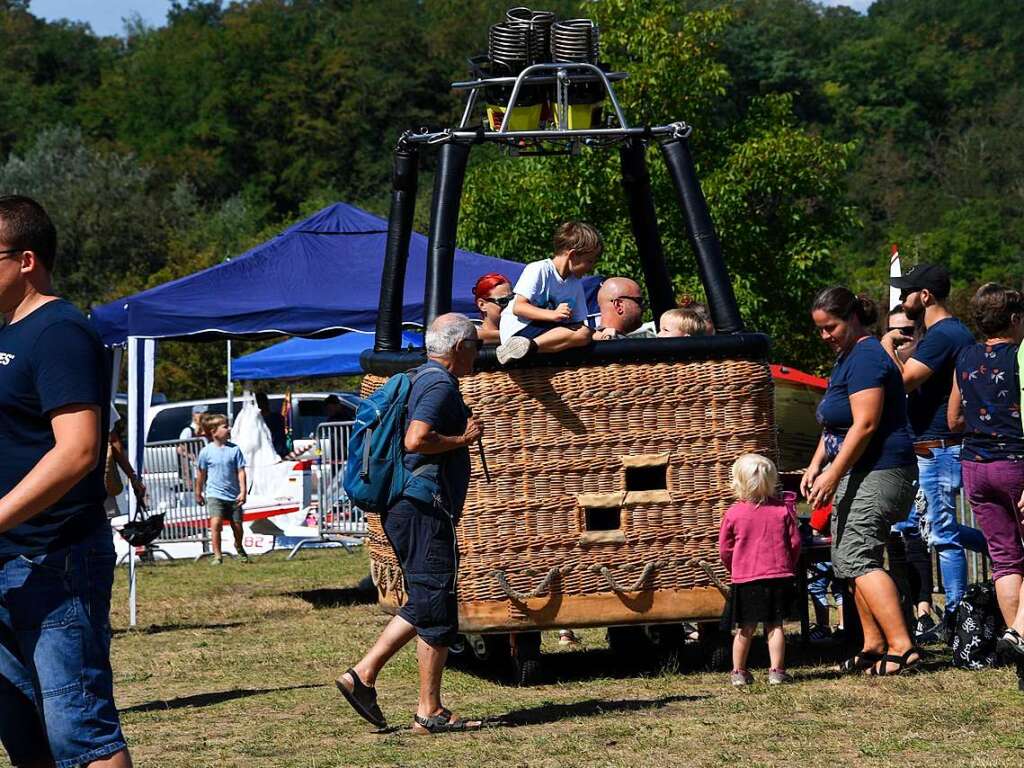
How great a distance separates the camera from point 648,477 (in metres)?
8.20

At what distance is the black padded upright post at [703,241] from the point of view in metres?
8.37

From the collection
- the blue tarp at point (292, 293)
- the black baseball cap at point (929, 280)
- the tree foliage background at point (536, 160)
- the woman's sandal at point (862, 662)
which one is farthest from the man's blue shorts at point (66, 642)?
the tree foliage background at point (536, 160)

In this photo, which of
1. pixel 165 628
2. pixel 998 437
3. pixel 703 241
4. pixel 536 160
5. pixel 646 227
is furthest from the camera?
pixel 536 160

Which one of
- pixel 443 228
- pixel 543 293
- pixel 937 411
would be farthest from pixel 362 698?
pixel 937 411

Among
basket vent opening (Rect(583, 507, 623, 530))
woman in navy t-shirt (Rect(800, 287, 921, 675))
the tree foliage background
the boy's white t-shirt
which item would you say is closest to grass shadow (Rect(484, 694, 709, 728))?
basket vent opening (Rect(583, 507, 623, 530))

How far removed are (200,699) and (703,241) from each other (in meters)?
3.41

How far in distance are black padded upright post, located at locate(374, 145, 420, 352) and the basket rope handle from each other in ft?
4.80

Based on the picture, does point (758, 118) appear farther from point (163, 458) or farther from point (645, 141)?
point (645, 141)

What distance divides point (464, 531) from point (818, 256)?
73.8ft

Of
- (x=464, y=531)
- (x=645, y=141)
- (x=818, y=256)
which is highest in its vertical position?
(x=818, y=256)

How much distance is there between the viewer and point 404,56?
8231 cm

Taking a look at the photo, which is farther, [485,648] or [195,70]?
[195,70]


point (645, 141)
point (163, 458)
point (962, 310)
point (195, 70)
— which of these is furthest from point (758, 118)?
point (195, 70)

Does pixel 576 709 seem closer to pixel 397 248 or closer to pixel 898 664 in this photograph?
pixel 898 664
